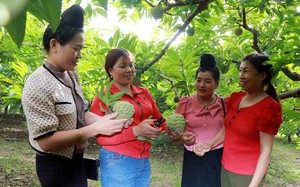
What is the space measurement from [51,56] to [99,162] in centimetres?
73

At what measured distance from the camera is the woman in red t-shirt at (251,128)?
152 cm

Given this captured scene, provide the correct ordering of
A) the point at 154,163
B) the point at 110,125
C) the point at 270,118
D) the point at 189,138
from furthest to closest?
1. the point at 154,163
2. the point at 189,138
3. the point at 270,118
4. the point at 110,125

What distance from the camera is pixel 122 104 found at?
1.11m

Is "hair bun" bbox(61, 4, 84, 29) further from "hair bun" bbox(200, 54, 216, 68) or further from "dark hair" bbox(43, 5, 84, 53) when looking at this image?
"hair bun" bbox(200, 54, 216, 68)

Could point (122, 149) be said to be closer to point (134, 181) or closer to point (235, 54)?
point (134, 181)

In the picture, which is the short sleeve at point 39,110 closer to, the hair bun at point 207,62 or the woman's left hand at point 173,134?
the woman's left hand at point 173,134

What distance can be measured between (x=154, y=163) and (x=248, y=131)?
4.62 metres

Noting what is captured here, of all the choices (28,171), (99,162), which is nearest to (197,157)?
(99,162)

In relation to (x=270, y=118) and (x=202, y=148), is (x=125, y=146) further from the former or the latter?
(x=270, y=118)

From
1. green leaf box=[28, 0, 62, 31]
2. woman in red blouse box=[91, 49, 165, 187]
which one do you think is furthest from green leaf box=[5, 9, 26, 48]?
woman in red blouse box=[91, 49, 165, 187]

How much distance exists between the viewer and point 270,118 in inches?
60.1

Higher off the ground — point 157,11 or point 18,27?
point 157,11

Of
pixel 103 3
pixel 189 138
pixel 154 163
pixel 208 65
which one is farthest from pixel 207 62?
pixel 154 163

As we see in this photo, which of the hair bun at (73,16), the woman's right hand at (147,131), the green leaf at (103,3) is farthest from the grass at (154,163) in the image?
the green leaf at (103,3)
